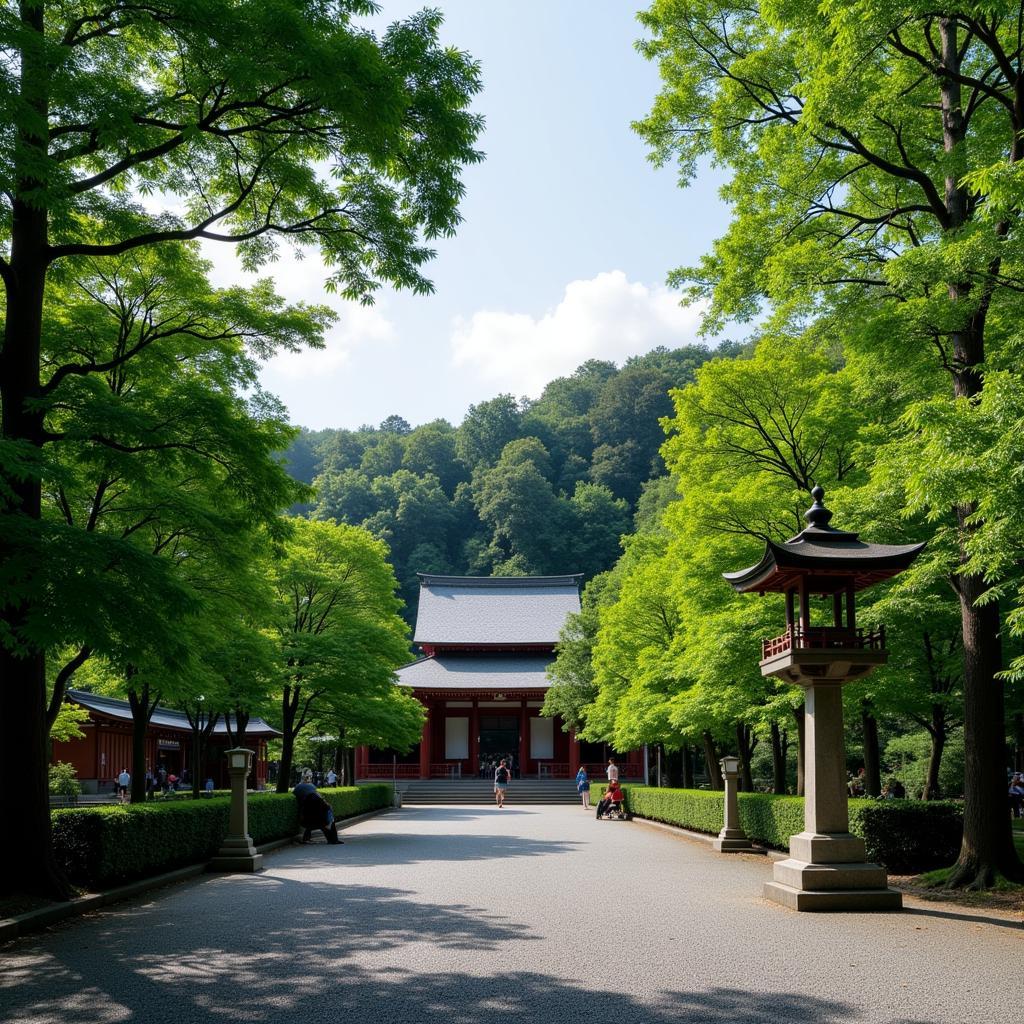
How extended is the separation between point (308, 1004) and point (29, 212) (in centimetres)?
852

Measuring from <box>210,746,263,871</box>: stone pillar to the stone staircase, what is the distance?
24.3 metres

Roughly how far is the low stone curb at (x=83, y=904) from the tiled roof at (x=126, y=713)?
15283 millimetres

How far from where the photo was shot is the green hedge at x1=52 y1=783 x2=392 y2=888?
10758 millimetres

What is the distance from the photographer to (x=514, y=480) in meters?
84.5

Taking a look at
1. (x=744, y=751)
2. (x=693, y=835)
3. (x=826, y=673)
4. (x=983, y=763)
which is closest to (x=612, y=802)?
(x=744, y=751)

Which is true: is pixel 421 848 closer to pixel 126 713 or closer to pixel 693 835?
pixel 693 835

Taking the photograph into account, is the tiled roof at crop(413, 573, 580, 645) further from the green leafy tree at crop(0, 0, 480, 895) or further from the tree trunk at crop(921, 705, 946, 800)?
the green leafy tree at crop(0, 0, 480, 895)

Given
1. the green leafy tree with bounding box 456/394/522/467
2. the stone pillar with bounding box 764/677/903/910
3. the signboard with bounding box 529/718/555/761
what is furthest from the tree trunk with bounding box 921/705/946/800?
the green leafy tree with bounding box 456/394/522/467

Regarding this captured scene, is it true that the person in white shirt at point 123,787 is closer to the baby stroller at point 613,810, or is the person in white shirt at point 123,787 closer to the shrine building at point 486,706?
the shrine building at point 486,706

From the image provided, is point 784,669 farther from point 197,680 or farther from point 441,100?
point 197,680

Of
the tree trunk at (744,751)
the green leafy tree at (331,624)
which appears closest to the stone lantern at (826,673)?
the tree trunk at (744,751)

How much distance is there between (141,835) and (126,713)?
2332 cm

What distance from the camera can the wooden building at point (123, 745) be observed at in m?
31.4

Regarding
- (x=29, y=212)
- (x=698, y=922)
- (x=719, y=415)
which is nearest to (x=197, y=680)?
(x=29, y=212)
